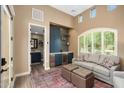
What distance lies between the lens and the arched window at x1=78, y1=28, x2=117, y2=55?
3908 millimetres

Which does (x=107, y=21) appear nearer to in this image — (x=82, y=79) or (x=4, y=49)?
(x=82, y=79)

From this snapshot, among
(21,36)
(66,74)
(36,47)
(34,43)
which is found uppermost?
(21,36)

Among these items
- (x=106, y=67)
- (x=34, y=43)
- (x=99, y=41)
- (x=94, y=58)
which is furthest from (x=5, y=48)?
(x=34, y=43)

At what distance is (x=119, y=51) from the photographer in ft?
11.9

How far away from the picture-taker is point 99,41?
452 centimetres

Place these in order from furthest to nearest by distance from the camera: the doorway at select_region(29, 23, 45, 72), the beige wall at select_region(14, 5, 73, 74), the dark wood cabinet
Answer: the doorway at select_region(29, 23, 45, 72), the dark wood cabinet, the beige wall at select_region(14, 5, 73, 74)

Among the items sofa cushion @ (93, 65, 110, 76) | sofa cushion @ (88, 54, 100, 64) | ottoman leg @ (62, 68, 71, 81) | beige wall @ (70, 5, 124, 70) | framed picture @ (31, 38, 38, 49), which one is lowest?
ottoman leg @ (62, 68, 71, 81)

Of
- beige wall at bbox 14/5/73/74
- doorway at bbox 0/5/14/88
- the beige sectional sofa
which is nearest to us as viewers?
doorway at bbox 0/5/14/88

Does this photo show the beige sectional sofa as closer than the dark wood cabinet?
Yes

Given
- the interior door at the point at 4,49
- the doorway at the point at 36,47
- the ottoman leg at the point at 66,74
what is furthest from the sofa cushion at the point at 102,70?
the doorway at the point at 36,47

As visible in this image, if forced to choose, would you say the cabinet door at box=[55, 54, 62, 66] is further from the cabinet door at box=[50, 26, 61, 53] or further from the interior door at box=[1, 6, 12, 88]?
the interior door at box=[1, 6, 12, 88]

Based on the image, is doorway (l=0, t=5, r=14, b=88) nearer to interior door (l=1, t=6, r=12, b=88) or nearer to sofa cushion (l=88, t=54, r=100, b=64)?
interior door (l=1, t=6, r=12, b=88)

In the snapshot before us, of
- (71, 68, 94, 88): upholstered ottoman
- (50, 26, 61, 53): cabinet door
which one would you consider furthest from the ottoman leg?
(50, 26, 61, 53): cabinet door

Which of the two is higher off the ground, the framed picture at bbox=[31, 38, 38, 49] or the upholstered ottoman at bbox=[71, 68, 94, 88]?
the framed picture at bbox=[31, 38, 38, 49]
